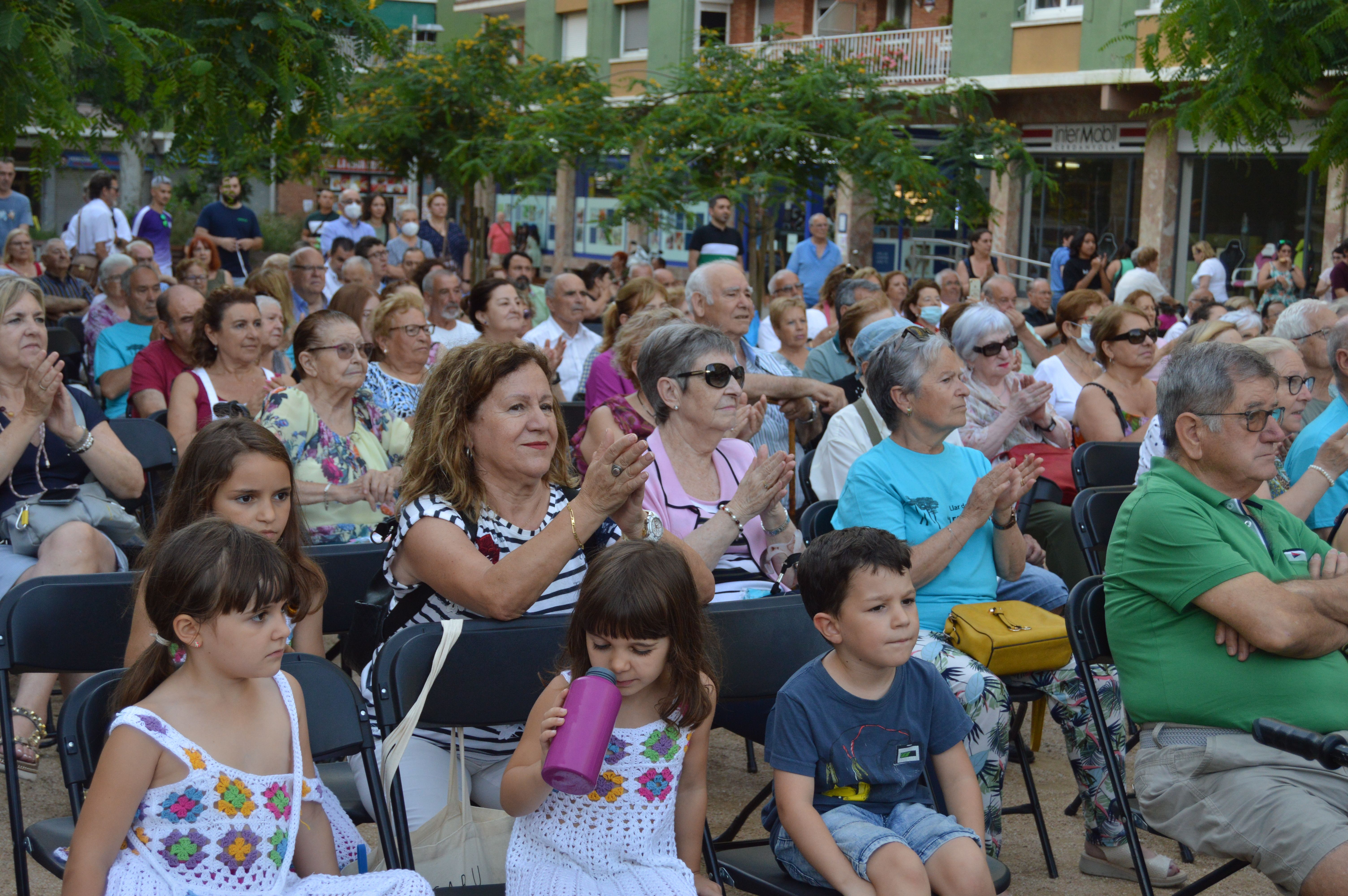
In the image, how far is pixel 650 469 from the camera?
12.3 feet

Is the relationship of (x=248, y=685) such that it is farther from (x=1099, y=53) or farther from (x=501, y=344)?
(x=1099, y=53)

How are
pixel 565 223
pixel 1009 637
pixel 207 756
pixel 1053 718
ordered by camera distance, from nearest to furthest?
pixel 207 756 < pixel 1009 637 < pixel 1053 718 < pixel 565 223

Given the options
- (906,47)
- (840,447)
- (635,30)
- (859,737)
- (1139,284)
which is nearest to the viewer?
(859,737)

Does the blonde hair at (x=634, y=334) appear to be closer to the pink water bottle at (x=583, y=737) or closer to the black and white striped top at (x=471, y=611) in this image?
the black and white striped top at (x=471, y=611)

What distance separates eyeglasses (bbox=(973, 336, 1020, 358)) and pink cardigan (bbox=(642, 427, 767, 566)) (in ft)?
5.81

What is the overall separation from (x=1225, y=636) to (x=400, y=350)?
4.11m

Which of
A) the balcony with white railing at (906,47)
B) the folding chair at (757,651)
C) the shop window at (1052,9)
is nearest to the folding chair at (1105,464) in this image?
the folding chair at (757,651)

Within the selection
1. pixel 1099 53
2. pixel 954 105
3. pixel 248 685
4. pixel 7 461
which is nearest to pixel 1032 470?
pixel 248 685

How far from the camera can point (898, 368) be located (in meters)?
3.95

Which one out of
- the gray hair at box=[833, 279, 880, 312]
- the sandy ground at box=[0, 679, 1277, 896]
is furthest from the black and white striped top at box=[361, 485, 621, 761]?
the gray hair at box=[833, 279, 880, 312]

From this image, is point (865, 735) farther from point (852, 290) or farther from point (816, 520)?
point (852, 290)

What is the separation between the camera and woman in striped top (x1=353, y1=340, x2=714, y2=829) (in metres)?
2.76

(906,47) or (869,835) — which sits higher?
(906,47)

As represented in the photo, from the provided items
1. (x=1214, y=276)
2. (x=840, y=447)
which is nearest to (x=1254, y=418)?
(x=840, y=447)
